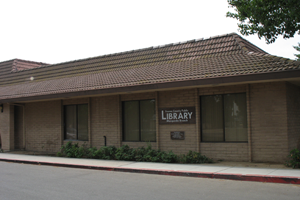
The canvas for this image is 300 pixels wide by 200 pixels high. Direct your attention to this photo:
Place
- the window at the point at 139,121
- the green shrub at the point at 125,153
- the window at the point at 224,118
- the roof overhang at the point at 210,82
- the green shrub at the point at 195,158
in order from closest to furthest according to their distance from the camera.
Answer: the roof overhang at the point at 210,82 < the green shrub at the point at 195,158 < the window at the point at 224,118 < the green shrub at the point at 125,153 < the window at the point at 139,121

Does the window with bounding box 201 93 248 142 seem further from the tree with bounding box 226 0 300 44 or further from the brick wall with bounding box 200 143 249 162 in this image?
the tree with bounding box 226 0 300 44

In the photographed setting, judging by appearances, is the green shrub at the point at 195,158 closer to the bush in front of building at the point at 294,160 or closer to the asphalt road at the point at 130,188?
the asphalt road at the point at 130,188

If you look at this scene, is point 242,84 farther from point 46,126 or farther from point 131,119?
point 46,126

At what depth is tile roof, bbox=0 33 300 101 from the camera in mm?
12031

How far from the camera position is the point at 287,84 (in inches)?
462

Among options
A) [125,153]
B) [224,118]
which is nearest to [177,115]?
[224,118]

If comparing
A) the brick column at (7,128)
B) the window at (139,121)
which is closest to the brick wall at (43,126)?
the brick column at (7,128)

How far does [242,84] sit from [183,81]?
233cm

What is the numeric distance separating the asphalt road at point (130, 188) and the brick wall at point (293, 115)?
4023mm

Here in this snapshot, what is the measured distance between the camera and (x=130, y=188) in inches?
336

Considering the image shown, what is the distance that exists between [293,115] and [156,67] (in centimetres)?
666

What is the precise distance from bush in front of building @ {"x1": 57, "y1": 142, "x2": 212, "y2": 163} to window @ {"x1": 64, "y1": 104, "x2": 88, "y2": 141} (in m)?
1.22

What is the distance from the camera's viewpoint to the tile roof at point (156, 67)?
39.5ft

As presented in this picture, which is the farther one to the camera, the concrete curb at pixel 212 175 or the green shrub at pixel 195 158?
the green shrub at pixel 195 158
